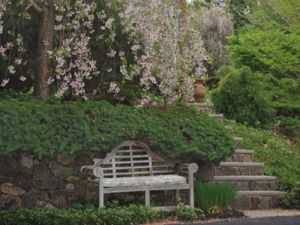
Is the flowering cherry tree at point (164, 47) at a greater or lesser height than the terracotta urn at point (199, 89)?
greater

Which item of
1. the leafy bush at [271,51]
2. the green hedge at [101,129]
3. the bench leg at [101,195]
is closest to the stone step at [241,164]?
the green hedge at [101,129]

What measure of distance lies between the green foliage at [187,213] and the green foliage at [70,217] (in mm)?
620

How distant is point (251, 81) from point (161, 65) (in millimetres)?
3788

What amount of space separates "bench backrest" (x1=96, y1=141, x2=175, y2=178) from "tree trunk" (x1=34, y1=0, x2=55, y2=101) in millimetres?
1383

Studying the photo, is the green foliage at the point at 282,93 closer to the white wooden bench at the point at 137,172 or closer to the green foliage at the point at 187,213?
the white wooden bench at the point at 137,172

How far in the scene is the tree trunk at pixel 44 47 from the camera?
8.94 m

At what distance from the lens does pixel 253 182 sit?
9727mm

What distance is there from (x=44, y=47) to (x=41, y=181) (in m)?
2.02

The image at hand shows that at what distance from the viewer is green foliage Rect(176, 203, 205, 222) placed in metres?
8.24

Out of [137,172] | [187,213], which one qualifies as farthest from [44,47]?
[187,213]

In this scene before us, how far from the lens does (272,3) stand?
12781 millimetres

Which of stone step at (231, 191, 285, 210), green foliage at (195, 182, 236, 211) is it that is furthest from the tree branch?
stone step at (231, 191, 285, 210)

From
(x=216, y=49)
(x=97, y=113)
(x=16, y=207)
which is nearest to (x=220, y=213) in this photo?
(x=97, y=113)

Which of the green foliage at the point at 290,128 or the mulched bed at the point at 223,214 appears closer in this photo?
the mulched bed at the point at 223,214
